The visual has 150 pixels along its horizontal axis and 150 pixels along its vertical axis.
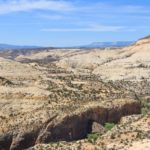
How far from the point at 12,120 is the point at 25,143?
7.15 feet

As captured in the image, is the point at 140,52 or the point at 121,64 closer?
the point at 121,64

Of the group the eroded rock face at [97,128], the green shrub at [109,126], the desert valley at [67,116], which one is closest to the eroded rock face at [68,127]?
the desert valley at [67,116]

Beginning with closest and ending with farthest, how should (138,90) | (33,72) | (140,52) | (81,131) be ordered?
(81,131)
(33,72)
(138,90)
(140,52)

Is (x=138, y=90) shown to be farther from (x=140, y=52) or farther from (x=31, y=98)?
(x=140, y=52)

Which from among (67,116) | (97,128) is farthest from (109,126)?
(67,116)

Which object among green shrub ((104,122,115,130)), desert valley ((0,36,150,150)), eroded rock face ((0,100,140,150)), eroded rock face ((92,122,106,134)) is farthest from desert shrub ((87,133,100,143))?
green shrub ((104,122,115,130))

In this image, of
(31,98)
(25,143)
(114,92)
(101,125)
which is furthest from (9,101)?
(114,92)

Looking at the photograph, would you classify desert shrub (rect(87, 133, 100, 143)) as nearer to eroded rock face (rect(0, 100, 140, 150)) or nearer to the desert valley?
the desert valley

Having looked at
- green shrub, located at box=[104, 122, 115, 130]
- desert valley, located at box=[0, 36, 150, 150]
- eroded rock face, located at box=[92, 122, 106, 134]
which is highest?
desert valley, located at box=[0, 36, 150, 150]

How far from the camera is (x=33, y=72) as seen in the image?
202 feet

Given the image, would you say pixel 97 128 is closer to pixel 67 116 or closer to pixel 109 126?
pixel 109 126

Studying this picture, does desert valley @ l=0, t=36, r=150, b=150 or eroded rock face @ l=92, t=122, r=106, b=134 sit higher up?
desert valley @ l=0, t=36, r=150, b=150

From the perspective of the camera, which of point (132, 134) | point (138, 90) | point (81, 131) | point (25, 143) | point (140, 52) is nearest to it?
point (132, 134)

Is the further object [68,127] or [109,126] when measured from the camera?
[109,126]
